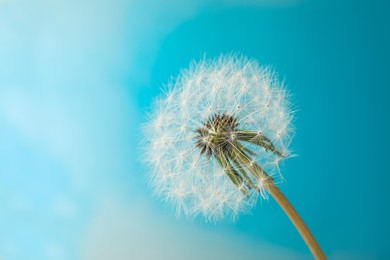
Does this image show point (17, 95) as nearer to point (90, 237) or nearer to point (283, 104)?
point (90, 237)

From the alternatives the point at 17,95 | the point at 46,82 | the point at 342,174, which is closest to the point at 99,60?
the point at 46,82

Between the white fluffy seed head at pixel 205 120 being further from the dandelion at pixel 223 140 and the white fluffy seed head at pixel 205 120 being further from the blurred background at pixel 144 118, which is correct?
the blurred background at pixel 144 118

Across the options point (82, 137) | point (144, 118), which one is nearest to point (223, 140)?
point (144, 118)

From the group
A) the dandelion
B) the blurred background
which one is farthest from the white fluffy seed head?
the blurred background

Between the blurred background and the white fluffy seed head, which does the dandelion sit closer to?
the white fluffy seed head

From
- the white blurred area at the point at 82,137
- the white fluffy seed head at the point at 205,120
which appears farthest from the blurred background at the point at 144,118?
the white fluffy seed head at the point at 205,120
